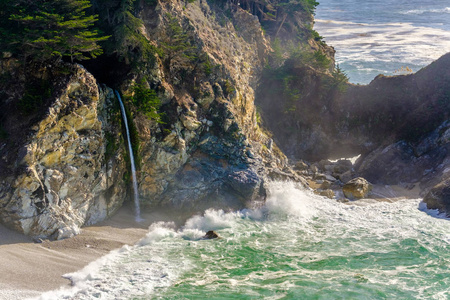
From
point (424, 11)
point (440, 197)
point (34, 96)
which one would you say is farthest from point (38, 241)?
point (424, 11)

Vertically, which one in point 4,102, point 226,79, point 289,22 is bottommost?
point 4,102

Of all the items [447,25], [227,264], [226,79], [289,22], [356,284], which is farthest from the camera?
[447,25]

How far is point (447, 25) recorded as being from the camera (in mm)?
85438

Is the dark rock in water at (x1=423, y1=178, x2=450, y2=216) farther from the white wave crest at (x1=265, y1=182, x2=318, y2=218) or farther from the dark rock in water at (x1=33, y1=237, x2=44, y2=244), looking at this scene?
the dark rock in water at (x1=33, y1=237, x2=44, y2=244)

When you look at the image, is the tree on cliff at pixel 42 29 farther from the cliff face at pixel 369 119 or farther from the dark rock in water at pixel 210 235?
the cliff face at pixel 369 119

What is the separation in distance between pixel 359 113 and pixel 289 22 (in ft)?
51.8

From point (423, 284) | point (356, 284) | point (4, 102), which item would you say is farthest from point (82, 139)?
point (423, 284)

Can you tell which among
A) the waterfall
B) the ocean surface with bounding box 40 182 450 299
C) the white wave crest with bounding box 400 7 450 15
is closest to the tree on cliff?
the waterfall

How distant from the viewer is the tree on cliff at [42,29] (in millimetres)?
17562

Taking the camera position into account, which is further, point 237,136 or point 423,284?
point 237,136

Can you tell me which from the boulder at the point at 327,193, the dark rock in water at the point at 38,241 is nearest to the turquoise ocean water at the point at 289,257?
the boulder at the point at 327,193

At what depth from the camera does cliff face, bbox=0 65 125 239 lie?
17641 mm

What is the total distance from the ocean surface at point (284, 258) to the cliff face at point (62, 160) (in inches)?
123

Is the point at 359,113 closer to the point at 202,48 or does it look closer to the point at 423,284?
the point at 202,48
